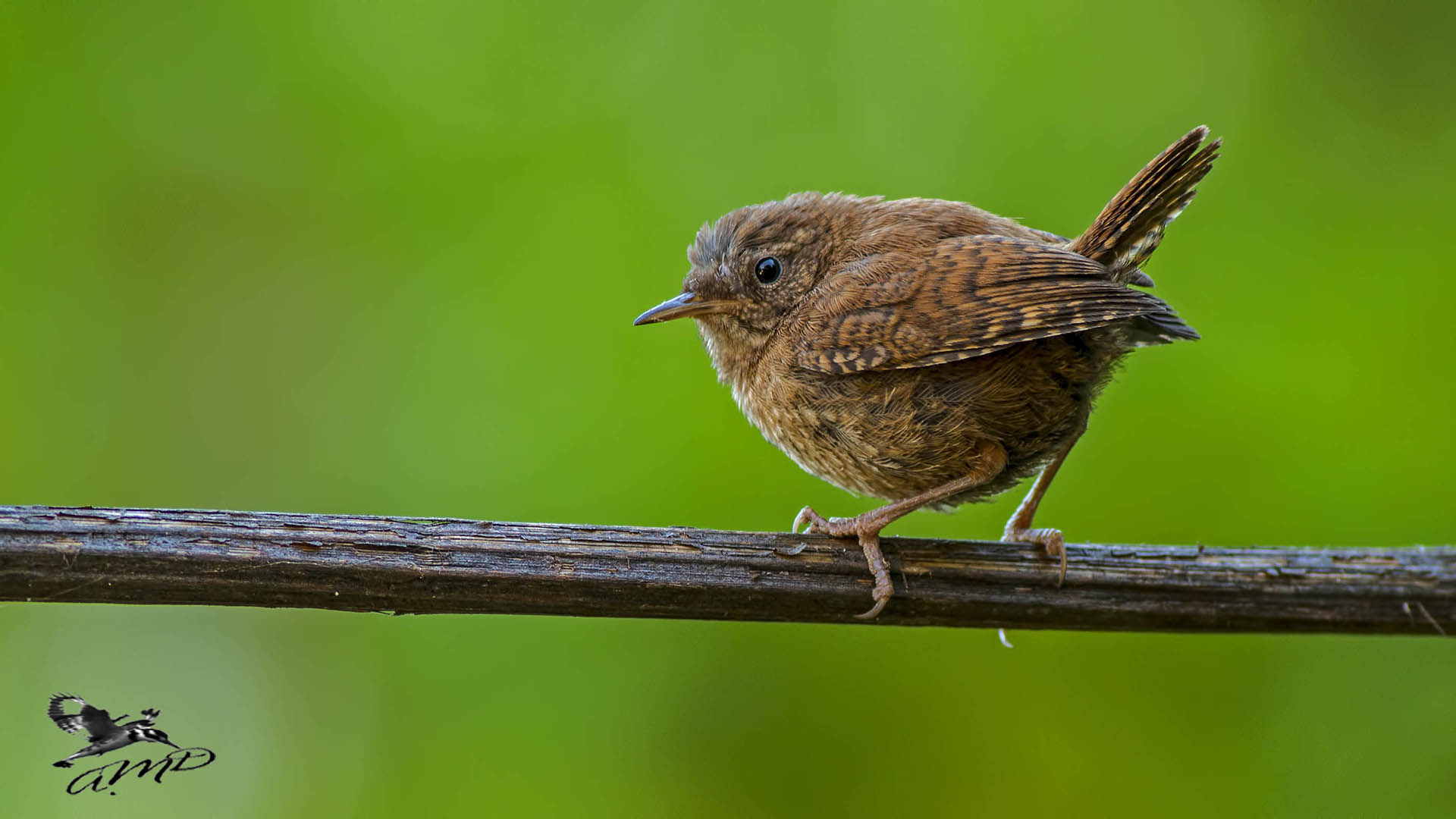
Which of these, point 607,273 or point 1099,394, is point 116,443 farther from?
point 1099,394

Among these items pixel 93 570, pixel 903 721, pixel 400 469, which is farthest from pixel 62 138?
pixel 903 721

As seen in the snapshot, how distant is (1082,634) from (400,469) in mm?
2261

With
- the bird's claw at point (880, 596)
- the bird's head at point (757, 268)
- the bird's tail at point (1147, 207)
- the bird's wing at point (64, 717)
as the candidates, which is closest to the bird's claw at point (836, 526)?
the bird's claw at point (880, 596)

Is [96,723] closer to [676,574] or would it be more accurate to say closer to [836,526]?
[676,574]

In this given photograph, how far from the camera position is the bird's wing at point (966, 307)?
2795 mm

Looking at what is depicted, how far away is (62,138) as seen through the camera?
11.8ft

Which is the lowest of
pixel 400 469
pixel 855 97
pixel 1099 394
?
pixel 1099 394

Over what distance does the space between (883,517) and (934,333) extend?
1.65 feet

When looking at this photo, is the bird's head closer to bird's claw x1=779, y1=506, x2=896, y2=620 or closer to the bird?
bird's claw x1=779, y1=506, x2=896, y2=620

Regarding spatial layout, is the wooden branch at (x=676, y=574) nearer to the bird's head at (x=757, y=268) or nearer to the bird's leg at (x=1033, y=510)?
the bird's leg at (x=1033, y=510)

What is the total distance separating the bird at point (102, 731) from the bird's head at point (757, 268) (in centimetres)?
180

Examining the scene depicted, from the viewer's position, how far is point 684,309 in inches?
130

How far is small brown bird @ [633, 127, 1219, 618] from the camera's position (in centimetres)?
289

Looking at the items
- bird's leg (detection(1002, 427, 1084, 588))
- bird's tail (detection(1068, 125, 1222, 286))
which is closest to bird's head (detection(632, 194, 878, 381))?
bird's tail (detection(1068, 125, 1222, 286))
